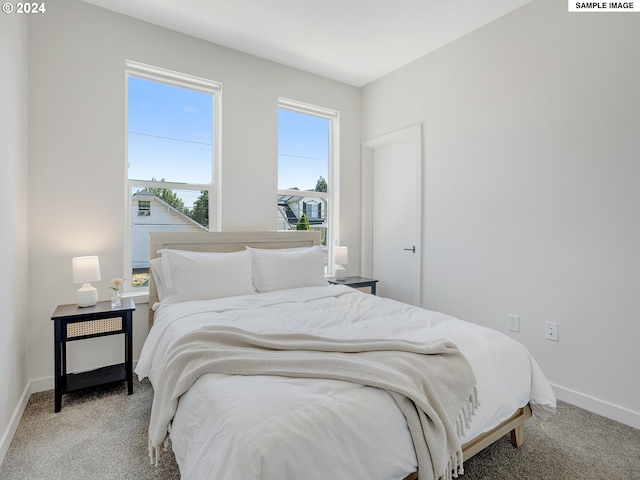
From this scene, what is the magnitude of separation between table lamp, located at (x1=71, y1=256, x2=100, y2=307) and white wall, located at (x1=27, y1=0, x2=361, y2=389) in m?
0.23

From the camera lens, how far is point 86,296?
245 cm

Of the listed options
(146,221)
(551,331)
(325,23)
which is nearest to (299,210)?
(146,221)

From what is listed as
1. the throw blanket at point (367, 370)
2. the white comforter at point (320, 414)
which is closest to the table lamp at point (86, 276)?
the white comforter at point (320, 414)

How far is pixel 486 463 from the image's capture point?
1.72m

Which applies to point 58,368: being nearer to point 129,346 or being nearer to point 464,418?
point 129,346

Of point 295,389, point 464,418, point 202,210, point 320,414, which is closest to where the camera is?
point 320,414

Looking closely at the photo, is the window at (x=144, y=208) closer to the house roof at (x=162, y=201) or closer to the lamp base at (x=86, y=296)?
the house roof at (x=162, y=201)

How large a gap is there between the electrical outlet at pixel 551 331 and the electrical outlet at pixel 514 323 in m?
0.20

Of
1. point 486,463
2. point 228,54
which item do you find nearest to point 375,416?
point 486,463

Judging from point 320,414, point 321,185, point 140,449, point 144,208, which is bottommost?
point 140,449

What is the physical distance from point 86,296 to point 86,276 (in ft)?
0.59

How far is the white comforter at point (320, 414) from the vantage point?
0.98 meters

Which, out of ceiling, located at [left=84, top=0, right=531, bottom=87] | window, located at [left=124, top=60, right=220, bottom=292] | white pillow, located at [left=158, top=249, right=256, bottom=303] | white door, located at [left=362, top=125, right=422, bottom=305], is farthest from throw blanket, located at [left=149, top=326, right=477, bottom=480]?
ceiling, located at [left=84, top=0, right=531, bottom=87]

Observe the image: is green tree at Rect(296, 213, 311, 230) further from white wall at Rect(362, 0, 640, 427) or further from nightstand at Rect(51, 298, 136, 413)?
nightstand at Rect(51, 298, 136, 413)
